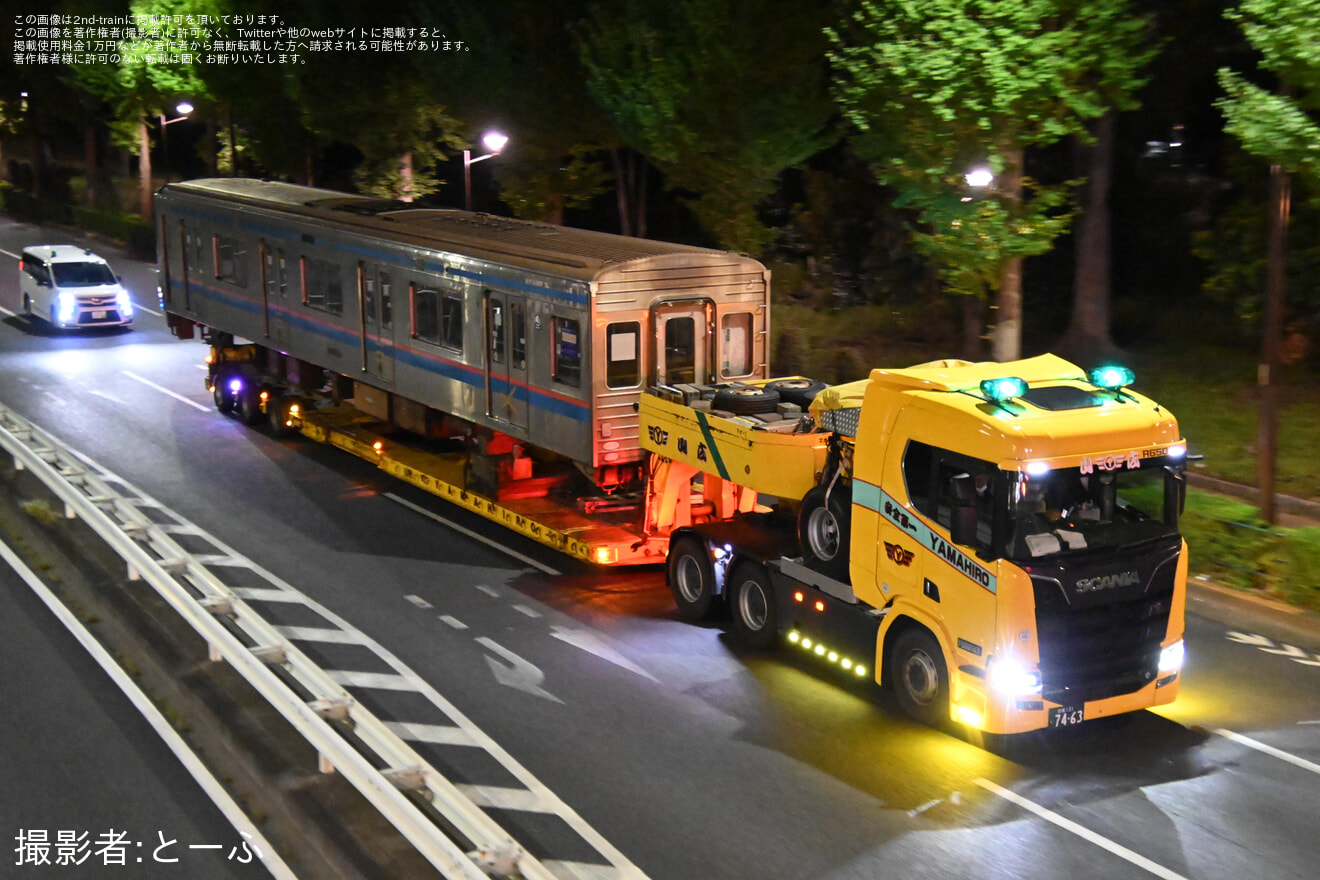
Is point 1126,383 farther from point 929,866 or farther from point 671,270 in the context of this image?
point 671,270

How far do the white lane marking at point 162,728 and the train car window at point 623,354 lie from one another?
6.02m

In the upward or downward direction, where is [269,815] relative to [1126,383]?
downward

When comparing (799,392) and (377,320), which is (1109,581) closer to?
(799,392)

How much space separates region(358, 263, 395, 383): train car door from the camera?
19766 millimetres

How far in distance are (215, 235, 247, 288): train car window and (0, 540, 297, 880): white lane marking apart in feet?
31.3

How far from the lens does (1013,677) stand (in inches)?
423

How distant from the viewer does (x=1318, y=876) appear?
30.9ft

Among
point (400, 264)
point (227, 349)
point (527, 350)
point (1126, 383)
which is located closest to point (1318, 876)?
point (1126, 383)

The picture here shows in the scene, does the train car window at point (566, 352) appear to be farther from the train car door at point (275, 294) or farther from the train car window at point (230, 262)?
the train car window at point (230, 262)

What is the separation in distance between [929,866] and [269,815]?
14.7 ft

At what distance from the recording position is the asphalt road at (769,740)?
9.81 meters

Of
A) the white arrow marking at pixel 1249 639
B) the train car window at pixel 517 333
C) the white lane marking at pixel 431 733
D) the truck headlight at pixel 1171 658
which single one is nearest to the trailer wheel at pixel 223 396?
the train car window at pixel 517 333

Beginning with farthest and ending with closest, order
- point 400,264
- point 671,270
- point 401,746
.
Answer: point 400,264 → point 671,270 → point 401,746

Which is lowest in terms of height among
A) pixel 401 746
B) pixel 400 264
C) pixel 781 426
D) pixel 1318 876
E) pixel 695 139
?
pixel 1318 876
